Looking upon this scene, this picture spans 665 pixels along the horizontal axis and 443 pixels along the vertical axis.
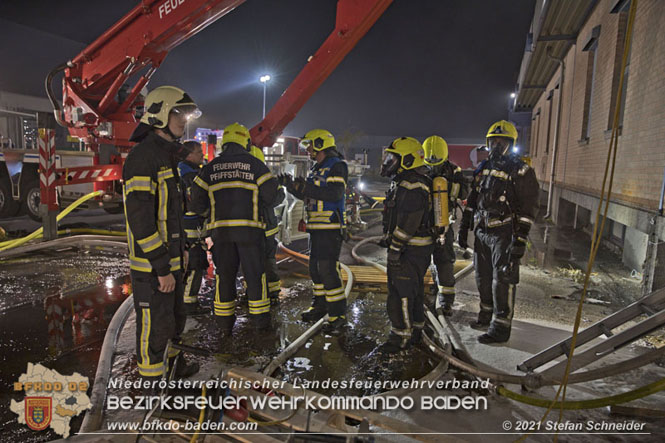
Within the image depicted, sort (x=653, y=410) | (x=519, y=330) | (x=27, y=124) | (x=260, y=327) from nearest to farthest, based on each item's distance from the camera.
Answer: (x=653, y=410) < (x=260, y=327) < (x=519, y=330) < (x=27, y=124)

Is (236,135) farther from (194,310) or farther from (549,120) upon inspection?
(549,120)

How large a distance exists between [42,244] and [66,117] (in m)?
2.60

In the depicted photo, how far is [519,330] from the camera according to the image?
4227 millimetres

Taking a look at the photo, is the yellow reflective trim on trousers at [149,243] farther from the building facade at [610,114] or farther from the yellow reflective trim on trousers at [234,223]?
the building facade at [610,114]

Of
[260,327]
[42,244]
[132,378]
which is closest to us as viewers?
[132,378]

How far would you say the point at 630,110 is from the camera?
618 centimetres

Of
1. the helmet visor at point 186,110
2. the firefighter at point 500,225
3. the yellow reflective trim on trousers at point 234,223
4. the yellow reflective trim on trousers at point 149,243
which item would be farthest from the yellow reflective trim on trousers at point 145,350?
the firefighter at point 500,225

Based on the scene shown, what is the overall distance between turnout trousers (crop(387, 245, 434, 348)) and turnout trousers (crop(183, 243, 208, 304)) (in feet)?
7.15

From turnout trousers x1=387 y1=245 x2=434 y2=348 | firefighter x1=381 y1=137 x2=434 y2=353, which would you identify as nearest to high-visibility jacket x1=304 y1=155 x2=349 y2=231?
firefighter x1=381 y1=137 x2=434 y2=353

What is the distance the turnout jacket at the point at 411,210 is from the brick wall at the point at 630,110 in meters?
3.30

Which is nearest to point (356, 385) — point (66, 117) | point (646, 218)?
point (646, 218)

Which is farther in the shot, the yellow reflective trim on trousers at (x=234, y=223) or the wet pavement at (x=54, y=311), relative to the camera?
the yellow reflective trim on trousers at (x=234, y=223)

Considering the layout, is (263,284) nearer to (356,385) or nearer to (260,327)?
(260,327)

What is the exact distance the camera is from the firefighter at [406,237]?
3619mm
